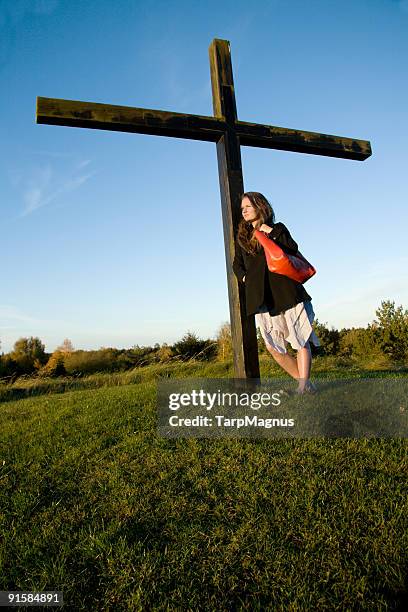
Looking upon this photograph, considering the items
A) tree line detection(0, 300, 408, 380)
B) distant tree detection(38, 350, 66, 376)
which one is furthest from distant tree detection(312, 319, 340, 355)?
distant tree detection(38, 350, 66, 376)

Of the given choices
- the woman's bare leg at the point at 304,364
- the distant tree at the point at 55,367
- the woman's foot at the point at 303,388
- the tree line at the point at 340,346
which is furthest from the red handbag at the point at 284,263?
the distant tree at the point at 55,367

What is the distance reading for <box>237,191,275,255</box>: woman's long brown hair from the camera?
4500 mm

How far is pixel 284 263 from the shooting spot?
4129mm

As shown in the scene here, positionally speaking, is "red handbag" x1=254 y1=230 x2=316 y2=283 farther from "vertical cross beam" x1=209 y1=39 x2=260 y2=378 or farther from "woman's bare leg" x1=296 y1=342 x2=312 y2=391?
"woman's bare leg" x1=296 y1=342 x2=312 y2=391

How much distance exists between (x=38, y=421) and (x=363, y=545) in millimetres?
4025

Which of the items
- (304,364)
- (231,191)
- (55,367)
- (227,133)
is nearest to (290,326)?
(304,364)

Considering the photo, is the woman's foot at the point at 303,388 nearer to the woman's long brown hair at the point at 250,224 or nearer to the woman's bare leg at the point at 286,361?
the woman's bare leg at the point at 286,361

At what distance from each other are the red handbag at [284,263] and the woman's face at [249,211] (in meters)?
0.30

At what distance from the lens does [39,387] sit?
38.1 feet

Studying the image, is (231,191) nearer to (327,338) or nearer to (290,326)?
(290,326)

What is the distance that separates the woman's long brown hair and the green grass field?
200 centimetres

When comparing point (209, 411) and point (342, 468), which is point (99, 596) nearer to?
point (342, 468)

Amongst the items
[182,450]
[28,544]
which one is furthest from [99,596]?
[182,450]

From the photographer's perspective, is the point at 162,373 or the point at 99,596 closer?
the point at 99,596
